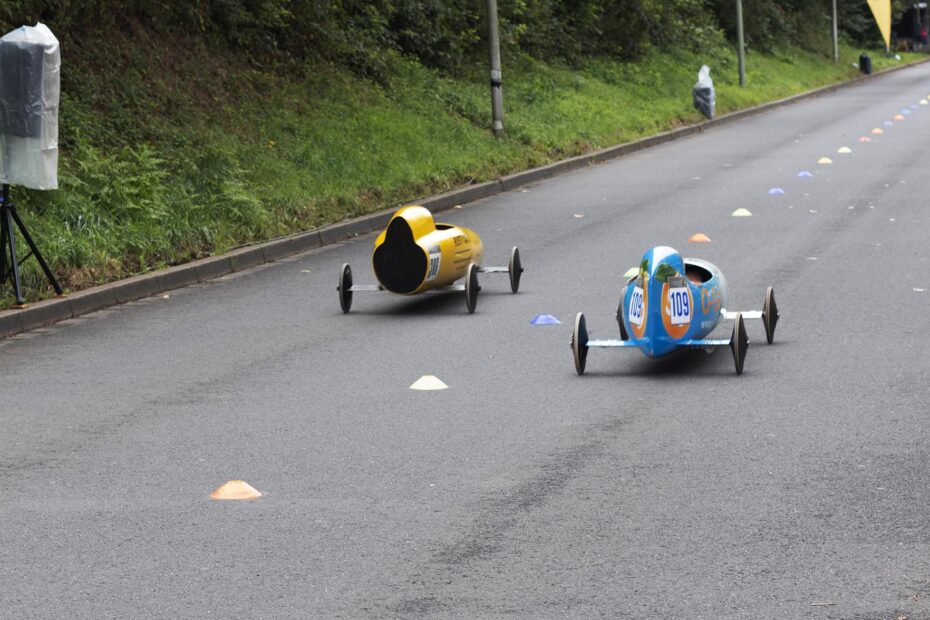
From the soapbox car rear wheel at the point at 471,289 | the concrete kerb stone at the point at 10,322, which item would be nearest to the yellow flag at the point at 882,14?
the soapbox car rear wheel at the point at 471,289

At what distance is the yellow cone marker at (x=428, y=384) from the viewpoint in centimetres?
893

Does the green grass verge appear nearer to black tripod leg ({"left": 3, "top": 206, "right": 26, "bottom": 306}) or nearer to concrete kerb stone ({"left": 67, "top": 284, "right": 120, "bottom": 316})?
black tripod leg ({"left": 3, "top": 206, "right": 26, "bottom": 306})

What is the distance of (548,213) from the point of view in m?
18.5

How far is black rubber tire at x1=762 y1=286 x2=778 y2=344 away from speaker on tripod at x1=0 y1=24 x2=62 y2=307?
5668mm

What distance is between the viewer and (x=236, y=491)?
22.1ft

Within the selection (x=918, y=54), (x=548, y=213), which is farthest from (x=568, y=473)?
(x=918, y=54)

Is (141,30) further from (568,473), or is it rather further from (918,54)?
(918,54)

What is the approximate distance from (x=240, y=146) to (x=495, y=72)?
22.0 feet

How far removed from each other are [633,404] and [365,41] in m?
18.6

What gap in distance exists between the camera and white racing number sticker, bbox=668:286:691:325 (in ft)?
29.8

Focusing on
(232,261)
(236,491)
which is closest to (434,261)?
(232,261)

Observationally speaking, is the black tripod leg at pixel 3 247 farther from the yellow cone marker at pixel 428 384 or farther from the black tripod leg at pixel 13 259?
the yellow cone marker at pixel 428 384

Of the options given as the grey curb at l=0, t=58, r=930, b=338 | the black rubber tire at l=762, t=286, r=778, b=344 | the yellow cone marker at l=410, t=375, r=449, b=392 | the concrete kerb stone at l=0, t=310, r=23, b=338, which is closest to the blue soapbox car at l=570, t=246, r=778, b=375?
the black rubber tire at l=762, t=286, r=778, b=344

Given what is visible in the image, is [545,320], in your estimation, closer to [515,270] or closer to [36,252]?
[515,270]
